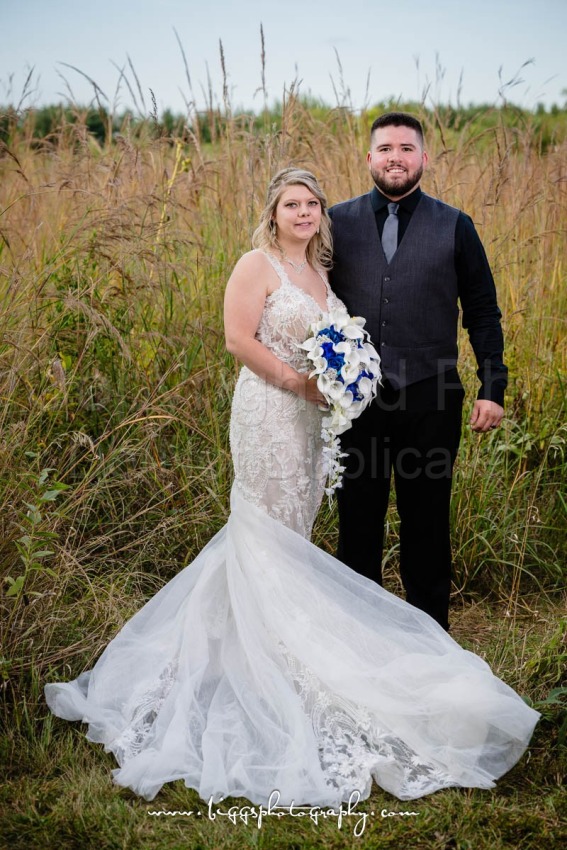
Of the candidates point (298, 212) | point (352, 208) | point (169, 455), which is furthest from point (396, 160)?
point (169, 455)

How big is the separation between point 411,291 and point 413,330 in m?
0.15

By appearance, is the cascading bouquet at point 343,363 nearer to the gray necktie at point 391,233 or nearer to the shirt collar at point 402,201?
the gray necktie at point 391,233

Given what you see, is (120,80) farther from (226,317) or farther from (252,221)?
(226,317)

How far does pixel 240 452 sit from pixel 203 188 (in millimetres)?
2426

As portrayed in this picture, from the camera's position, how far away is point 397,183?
327cm

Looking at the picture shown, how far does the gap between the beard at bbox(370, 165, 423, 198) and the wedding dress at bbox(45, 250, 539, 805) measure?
0.48 m

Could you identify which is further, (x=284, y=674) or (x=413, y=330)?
(x=413, y=330)

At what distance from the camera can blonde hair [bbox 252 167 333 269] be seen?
313 centimetres

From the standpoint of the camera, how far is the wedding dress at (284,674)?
267 cm

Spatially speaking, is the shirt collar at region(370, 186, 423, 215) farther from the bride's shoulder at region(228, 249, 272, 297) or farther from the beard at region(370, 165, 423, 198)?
the bride's shoulder at region(228, 249, 272, 297)

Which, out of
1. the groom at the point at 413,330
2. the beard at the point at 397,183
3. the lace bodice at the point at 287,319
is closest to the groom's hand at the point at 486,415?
the groom at the point at 413,330

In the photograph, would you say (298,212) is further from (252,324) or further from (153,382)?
(153,382)

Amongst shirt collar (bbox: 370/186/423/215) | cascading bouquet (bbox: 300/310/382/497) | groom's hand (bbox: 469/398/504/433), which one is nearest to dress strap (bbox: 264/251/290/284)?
cascading bouquet (bbox: 300/310/382/497)

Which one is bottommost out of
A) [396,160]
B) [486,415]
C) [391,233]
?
[486,415]
